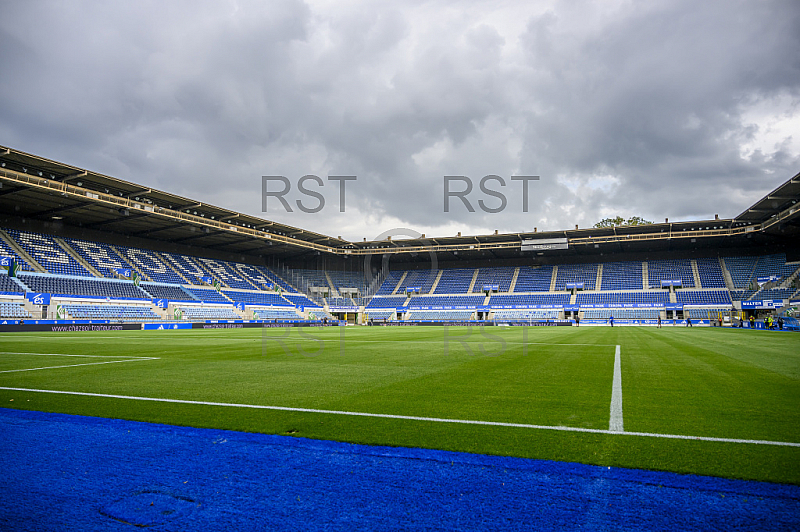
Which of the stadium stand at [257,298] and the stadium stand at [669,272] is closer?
the stadium stand at [257,298]

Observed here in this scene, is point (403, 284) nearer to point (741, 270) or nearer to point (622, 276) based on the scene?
point (622, 276)

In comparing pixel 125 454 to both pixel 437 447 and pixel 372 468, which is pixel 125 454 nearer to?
pixel 372 468

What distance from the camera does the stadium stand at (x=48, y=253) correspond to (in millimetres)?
35469

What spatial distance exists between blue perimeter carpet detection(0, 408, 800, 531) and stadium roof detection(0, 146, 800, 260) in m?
36.4

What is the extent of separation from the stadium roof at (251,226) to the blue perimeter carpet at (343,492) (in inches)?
1434

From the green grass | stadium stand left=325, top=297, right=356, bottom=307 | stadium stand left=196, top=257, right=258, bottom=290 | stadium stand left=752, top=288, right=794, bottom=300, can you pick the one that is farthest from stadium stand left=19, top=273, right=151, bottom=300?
stadium stand left=752, top=288, right=794, bottom=300

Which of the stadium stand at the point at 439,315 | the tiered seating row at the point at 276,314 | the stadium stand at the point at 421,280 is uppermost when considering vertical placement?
the stadium stand at the point at 421,280

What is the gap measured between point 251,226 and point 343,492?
51.3 metres

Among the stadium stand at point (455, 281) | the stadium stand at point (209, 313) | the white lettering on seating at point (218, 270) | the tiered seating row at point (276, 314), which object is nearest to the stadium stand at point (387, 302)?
the stadium stand at point (455, 281)

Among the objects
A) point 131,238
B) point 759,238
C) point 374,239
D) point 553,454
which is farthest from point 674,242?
point 131,238

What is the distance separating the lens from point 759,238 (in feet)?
151

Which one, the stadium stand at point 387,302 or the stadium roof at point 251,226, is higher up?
the stadium roof at point 251,226

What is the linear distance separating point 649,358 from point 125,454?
1099 centimetres

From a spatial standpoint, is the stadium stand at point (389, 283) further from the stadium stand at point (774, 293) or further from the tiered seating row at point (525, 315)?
the stadium stand at point (774, 293)
